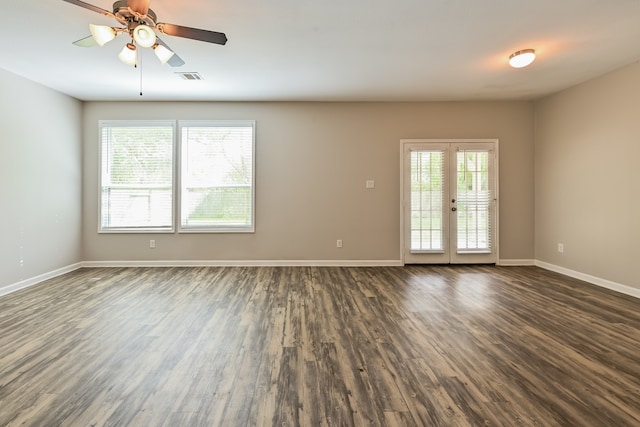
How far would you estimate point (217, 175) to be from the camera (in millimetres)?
5473

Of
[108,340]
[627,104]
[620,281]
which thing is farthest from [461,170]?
[108,340]

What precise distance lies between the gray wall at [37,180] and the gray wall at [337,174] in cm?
60

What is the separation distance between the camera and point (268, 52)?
3578mm

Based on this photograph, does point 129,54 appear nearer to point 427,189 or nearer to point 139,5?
point 139,5

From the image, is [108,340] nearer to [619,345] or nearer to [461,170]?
[619,345]

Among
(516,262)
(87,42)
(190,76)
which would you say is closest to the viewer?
(87,42)

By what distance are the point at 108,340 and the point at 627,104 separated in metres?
6.16

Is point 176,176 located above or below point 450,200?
above

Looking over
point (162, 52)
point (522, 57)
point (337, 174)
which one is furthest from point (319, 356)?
point (522, 57)

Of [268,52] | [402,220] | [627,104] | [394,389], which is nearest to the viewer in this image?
[394,389]

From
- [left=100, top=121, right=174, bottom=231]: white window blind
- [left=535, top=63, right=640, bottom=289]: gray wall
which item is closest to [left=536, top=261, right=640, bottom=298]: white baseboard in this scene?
[left=535, top=63, right=640, bottom=289]: gray wall

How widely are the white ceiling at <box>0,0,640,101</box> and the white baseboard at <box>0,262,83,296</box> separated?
2.71 m

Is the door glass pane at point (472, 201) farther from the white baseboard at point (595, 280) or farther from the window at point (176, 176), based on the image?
the window at point (176, 176)

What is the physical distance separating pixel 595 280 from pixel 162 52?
227 inches
